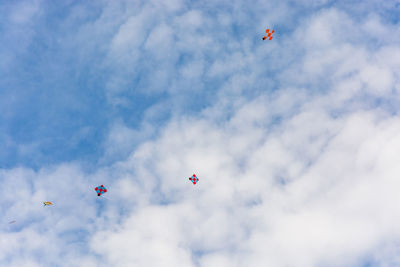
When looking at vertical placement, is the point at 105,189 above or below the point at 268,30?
below

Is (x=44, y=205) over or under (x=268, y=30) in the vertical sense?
under

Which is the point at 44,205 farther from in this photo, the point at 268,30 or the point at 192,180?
Answer: the point at 268,30

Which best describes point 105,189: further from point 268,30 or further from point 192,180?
point 268,30

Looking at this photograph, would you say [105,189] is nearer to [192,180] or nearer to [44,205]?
[44,205]

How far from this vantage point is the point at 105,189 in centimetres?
7625

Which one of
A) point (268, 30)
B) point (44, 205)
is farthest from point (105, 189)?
point (268, 30)

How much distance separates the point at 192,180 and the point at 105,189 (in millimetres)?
22708

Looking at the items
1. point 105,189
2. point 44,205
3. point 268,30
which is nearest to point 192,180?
point 105,189

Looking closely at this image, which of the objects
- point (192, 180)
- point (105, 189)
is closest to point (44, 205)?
point (105, 189)

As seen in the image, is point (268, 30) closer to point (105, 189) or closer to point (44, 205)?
point (105, 189)

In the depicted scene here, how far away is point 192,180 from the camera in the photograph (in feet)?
262

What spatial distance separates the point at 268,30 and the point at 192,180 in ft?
144

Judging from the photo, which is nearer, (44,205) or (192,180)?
(44,205)
